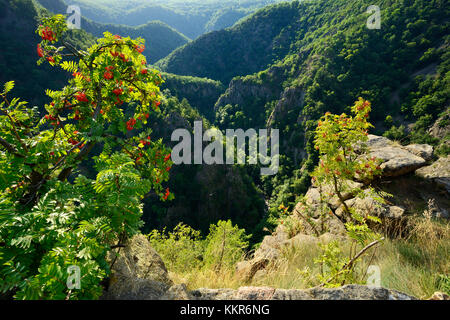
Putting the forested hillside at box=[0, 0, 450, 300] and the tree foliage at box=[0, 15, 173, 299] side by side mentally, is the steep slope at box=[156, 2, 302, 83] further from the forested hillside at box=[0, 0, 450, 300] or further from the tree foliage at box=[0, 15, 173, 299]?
the tree foliage at box=[0, 15, 173, 299]

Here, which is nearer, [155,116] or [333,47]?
[155,116]

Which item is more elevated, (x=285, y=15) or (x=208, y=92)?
(x=285, y=15)

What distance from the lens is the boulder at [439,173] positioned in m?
8.20

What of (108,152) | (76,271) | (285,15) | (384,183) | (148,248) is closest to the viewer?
(76,271)

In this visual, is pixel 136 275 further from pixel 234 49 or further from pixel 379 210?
pixel 234 49

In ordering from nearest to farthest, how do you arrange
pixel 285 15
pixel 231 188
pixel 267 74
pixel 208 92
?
1. pixel 231 188
2. pixel 267 74
3. pixel 208 92
4. pixel 285 15

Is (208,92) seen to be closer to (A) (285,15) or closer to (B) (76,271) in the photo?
(A) (285,15)

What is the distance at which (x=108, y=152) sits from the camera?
3086 millimetres

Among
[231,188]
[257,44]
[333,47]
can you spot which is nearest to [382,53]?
[333,47]

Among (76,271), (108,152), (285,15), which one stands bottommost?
(76,271)

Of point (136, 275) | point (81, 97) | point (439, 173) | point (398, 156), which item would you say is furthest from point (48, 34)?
point (439, 173)

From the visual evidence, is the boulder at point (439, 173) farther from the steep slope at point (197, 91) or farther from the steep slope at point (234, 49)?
the steep slope at point (234, 49)

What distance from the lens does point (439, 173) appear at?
8.58m

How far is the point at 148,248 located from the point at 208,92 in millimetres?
129206
